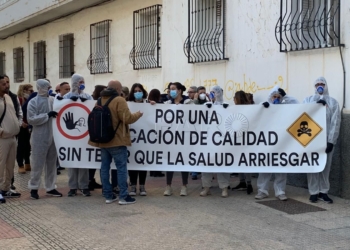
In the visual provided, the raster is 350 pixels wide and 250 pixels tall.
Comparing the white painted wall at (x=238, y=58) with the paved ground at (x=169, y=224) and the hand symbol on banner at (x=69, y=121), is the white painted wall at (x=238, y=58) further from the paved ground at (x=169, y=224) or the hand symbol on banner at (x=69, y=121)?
the hand symbol on banner at (x=69, y=121)

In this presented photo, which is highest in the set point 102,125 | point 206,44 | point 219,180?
point 206,44

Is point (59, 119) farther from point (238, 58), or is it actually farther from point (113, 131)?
point (238, 58)

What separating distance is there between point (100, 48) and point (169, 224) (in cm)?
961

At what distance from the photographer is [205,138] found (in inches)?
298

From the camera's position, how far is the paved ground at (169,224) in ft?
17.5

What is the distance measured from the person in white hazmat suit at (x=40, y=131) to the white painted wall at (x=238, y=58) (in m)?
3.82

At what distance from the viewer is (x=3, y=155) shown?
7254 millimetres

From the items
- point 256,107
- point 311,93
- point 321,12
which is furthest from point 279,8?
point 256,107

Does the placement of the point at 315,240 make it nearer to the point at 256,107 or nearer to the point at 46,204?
the point at 256,107

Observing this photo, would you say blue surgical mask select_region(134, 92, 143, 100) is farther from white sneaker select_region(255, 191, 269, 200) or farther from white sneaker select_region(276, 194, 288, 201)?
white sneaker select_region(276, 194, 288, 201)

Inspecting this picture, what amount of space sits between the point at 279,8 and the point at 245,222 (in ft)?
13.8

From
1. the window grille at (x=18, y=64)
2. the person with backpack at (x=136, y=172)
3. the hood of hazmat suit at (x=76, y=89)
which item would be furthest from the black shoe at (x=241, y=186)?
the window grille at (x=18, y=64)

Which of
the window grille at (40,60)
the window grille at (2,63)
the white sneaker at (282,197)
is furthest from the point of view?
the window grille at (2,63)

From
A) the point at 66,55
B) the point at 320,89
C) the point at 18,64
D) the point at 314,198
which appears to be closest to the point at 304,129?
the point at 320,89
